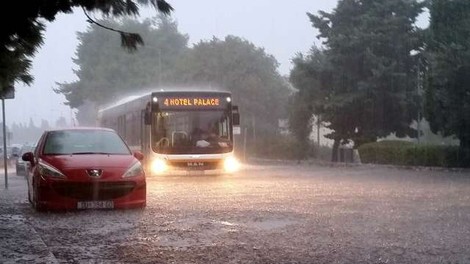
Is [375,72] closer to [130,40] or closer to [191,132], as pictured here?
[191,132]

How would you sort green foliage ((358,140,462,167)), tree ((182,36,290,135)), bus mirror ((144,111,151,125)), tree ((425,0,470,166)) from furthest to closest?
tree ((182,36,290,135))
green foliage ((358,140,462,167))
tree ((425,0,470,166))
bus mirror ((144,111,151,125))

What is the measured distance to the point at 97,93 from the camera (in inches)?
3236

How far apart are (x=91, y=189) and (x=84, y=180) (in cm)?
21

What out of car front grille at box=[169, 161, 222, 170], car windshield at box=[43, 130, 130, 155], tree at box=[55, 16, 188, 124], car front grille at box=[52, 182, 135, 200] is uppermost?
tree at box=[55, 16, 188, 124]

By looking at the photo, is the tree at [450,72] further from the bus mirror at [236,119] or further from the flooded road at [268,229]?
the flooded road at [268,229]

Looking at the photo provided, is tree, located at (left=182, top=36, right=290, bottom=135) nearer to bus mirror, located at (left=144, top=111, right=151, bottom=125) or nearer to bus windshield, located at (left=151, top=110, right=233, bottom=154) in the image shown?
bus windshield, located at (left=151, top=110, right=233, bottom=154)

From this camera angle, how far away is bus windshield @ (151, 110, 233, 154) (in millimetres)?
24531

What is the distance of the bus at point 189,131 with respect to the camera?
2450 centimetres

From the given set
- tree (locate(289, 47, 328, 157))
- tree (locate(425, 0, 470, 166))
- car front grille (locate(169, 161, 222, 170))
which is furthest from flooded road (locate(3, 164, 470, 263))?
tree (locate(289, 47, 328, 157))

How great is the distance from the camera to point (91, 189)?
13.1m

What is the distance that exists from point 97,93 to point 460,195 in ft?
224

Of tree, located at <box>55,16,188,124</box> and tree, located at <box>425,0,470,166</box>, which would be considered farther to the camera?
tree, located at <box>55,16,188,124</box>

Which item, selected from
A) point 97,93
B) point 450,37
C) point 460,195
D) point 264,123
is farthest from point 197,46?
point 460,195

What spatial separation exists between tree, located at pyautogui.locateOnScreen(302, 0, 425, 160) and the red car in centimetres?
2724
